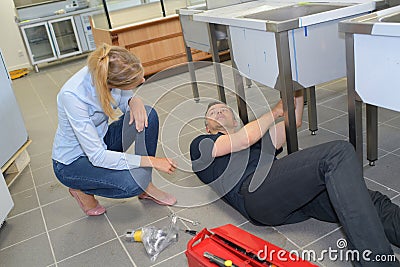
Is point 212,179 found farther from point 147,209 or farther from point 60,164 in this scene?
point 60,164

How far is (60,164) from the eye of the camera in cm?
179

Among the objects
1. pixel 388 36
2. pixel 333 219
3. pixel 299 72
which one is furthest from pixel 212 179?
pixel 388 36

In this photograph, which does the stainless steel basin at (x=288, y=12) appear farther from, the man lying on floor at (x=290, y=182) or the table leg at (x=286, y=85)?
the man lying on floor at (x=290, y=182)

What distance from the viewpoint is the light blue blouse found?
1.59 metres

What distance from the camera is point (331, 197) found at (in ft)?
4.01

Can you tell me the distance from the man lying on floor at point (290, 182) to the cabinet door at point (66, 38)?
491cm

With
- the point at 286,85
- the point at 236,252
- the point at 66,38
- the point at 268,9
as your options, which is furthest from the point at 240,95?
the point at 66,38

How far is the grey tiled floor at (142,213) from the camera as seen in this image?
1.59 m

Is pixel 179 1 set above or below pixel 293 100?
above

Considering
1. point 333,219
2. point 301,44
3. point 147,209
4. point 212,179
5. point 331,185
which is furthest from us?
point 147,209

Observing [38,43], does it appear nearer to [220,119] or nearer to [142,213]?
[142,213]

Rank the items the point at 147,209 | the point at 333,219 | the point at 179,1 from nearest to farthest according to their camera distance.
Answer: the point at 333,219 < the point at 147,209 < the point at 179,1

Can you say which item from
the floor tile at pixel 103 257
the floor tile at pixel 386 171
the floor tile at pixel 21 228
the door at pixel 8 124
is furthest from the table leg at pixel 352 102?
the door at pixel 8 124

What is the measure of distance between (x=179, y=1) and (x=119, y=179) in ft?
9.72
